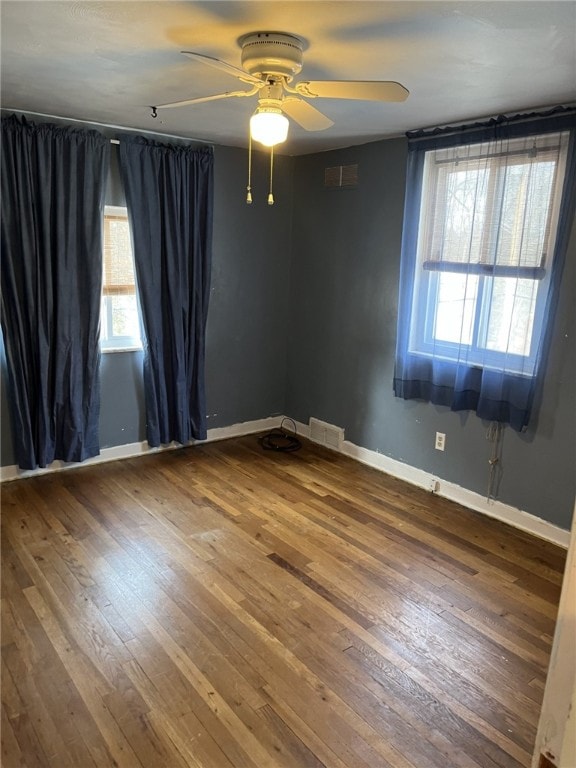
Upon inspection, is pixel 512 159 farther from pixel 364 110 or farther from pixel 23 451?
pixel 23 451

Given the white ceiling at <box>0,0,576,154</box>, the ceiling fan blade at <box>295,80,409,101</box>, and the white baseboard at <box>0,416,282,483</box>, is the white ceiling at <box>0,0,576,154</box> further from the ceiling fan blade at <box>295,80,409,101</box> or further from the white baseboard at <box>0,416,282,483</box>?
the white baseboard at <box>0,416,282,483</box>

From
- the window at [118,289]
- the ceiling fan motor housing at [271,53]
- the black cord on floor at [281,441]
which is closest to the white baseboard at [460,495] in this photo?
the black cord on floor at [281,441]

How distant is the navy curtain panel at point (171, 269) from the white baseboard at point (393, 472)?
0.31m

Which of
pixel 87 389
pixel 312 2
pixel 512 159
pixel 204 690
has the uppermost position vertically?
pixel 312 2

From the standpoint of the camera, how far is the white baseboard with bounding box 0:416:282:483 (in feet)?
12.5

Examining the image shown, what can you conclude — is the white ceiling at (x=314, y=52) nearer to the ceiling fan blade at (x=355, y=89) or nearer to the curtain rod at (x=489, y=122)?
the curtain rod at (x=489, y=122)

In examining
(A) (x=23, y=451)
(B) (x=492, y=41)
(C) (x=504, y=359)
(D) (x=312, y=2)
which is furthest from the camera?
(A) (x=23, y=451)

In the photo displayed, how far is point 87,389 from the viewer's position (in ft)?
12.8

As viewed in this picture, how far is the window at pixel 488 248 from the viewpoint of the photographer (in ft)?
10.0

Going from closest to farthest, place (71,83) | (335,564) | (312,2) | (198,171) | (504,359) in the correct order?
(312,2), (71,83), (335,564), (504,359), (198,171)

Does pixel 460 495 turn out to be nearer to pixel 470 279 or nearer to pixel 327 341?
pixel 470 279

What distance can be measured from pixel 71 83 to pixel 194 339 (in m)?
1.98

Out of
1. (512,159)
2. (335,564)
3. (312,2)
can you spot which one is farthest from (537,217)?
(335,564)

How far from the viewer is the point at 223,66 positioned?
1.89m
